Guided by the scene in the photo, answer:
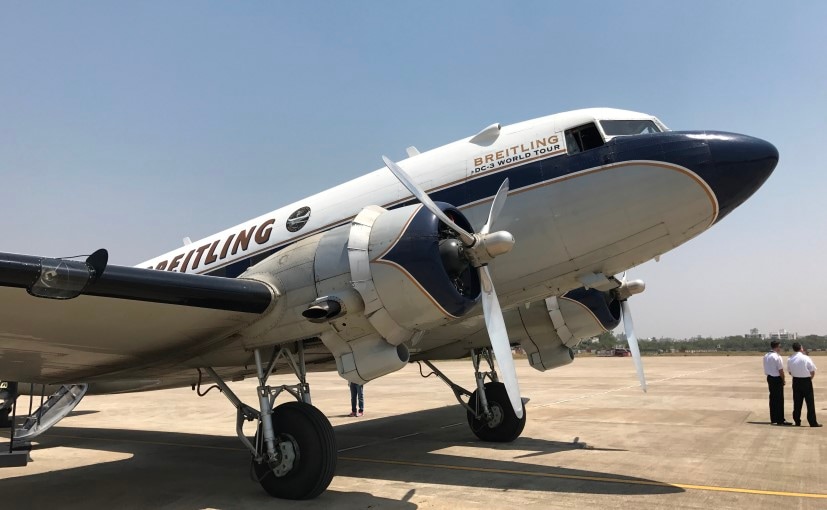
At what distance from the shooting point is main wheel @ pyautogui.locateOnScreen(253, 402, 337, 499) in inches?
272

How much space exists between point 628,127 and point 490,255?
279cm

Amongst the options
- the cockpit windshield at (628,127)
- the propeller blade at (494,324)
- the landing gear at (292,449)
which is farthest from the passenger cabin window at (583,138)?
the landing gear at (292,449)

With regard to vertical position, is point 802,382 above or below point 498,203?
below

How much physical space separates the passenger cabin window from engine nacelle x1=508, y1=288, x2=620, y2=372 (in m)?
3.93

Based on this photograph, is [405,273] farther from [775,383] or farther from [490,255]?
[775,383]

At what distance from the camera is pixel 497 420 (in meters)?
11.1

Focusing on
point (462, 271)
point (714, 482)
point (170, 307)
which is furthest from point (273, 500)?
point (714, 482)

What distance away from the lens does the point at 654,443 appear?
10242mm

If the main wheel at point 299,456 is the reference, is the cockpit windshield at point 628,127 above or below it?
above

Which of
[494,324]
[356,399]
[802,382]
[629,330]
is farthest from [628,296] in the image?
[356,399]

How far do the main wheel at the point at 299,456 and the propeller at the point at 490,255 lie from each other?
2212mm

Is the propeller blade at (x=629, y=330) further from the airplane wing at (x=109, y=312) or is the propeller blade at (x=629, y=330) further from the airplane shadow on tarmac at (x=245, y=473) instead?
the airplane wing at (x=109, y=312)

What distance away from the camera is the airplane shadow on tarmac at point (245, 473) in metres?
7.21

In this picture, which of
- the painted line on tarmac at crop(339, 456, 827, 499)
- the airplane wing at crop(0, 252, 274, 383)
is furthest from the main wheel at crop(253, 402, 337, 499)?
the painted line on tarmac at crop(339, 456, 827, 499)
